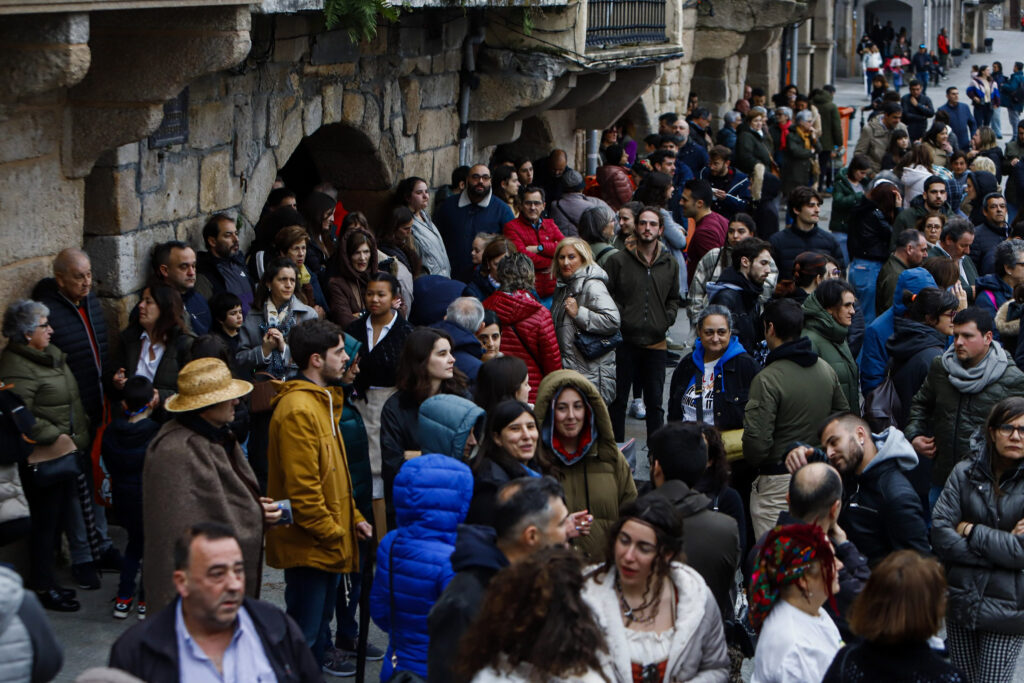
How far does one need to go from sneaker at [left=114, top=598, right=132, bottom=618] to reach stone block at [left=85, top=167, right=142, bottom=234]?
6.19 feet

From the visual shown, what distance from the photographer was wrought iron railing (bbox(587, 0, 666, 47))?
37.5ft

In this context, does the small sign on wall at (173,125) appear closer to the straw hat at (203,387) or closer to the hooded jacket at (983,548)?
the straw hat at (203,387)

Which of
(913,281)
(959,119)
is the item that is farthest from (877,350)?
(959,119)

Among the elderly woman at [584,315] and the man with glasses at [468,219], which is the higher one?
the man with glasses at [468,219]

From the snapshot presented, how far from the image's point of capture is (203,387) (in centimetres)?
484

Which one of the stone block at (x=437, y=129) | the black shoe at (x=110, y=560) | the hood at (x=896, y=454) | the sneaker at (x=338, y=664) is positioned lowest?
the sneaker at (x=338, y=664)

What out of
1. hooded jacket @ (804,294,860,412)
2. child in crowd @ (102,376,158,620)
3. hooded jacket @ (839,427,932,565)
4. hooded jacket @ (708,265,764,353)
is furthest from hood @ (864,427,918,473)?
child in crowd @ (102,376,158,620)

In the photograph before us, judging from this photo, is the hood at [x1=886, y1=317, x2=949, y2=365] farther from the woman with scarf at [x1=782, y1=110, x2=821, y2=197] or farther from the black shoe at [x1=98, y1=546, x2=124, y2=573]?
the woman with scarf at [x1=782, y1=110, x2=821, y2=197]

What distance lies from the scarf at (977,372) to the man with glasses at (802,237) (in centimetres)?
278

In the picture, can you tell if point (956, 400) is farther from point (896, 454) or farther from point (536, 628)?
point (536, 628)

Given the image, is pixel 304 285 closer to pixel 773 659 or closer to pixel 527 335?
pixel 527 335

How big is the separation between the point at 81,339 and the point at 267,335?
87 cm

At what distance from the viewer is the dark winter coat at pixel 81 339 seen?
248 inches

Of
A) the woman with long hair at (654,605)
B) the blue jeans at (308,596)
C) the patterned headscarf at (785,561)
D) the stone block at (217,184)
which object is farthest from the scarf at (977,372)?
the stone block at (217,184)
